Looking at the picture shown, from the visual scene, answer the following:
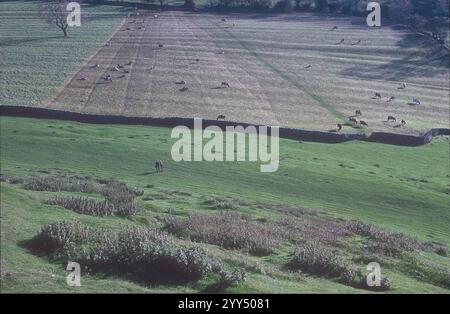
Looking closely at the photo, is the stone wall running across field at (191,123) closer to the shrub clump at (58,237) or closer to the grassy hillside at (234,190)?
the grassy hillside at (234,190)

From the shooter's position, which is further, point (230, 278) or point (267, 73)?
point (267, 73)

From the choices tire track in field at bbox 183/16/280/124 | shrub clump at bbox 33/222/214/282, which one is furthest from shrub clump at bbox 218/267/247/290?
tire track in field at bbox 183/16/280/124

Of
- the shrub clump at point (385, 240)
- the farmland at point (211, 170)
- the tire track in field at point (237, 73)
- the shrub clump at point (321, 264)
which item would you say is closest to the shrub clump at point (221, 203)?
the farmland at point (211, 170)

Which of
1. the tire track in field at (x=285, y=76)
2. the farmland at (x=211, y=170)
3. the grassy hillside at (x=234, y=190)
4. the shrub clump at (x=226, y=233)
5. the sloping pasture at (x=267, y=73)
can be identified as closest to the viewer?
the grassy hillside at (x=234, y=190)

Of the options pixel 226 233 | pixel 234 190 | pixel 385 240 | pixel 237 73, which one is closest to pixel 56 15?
pixel 237 73

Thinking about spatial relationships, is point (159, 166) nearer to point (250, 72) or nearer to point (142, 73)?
point (142, 73)

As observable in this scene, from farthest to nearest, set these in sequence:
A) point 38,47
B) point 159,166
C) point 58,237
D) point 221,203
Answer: point 38,47
point 159,166
point 221,203
point 58,237
